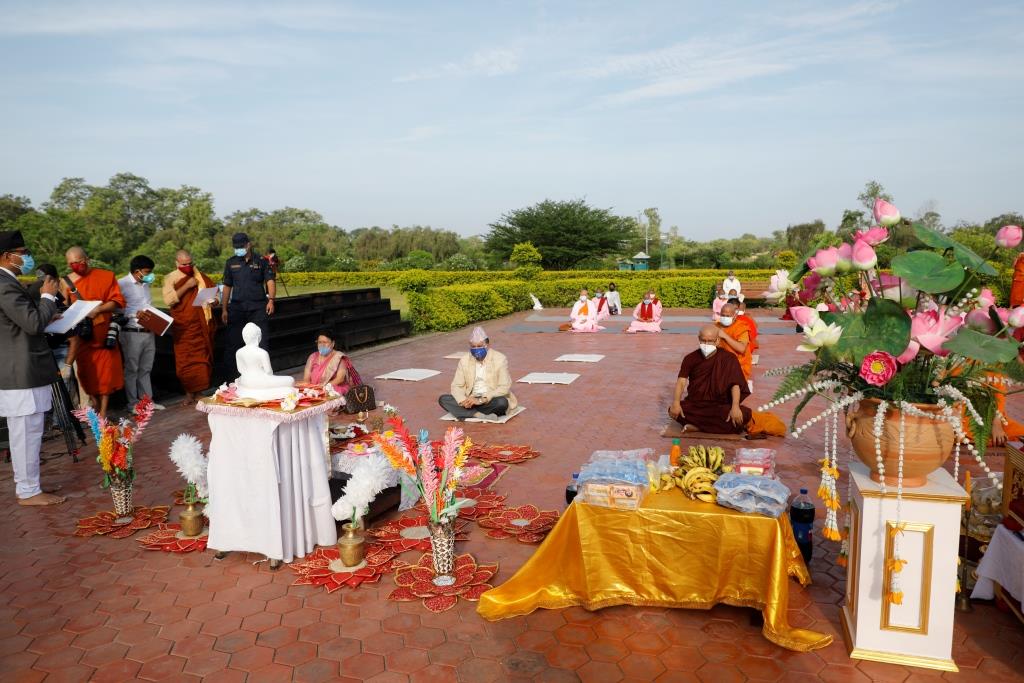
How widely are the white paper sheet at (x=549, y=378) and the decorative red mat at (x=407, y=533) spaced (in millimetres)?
5804

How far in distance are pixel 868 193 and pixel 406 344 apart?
114ft

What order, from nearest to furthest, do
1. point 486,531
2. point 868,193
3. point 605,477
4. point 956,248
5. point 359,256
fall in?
point 956,248, point 605,477, point 486,531, point 868,193, point 359,256

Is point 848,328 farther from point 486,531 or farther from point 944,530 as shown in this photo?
point 486,531

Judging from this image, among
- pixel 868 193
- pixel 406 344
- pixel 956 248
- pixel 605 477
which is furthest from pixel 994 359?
pixel 868 193

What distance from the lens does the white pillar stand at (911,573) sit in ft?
10.8

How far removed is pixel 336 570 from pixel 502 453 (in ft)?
9.07

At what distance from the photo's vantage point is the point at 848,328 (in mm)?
3148

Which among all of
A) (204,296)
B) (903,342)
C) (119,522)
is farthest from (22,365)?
(903,342)

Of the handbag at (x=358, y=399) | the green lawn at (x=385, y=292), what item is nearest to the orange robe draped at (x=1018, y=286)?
the handbag at (x=358, y=399)

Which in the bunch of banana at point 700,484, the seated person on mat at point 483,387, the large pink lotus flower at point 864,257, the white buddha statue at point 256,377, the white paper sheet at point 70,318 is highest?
the large pink lotus flower at point 864,257

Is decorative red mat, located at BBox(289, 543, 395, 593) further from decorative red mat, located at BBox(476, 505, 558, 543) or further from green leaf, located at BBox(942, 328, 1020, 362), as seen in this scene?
green leaf, located at BBox(942, 328, 1020, 362)

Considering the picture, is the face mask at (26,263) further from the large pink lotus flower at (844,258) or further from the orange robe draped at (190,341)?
the large pink lotus flower at (844,258)

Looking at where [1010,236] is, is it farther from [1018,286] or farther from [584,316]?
[584,316]

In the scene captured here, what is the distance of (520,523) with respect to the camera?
531 cm
